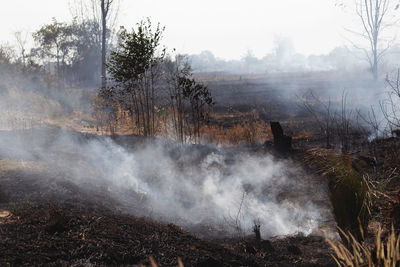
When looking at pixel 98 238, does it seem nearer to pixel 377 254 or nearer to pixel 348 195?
pixel 348 195

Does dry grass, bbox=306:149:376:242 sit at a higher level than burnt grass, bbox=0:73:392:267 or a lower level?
higher

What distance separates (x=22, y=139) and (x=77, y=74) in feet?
98.5

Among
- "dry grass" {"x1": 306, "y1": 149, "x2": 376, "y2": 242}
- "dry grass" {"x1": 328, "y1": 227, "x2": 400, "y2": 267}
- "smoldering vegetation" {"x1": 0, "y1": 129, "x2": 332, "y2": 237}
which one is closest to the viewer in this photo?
"dry grass" {"x1": 328, "y1": 227, "x2": 400, "y2": 267}

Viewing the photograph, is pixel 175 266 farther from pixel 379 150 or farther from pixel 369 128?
pixel 369 128

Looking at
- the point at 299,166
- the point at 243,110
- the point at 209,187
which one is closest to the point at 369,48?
the point at 243,110

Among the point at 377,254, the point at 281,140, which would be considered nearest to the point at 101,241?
the point at 377,254

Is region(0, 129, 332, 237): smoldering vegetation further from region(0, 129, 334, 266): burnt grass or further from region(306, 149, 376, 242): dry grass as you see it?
region(306, 149, 376, 242): dry grass

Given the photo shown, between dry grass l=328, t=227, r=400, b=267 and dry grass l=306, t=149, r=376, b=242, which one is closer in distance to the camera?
dry grass l=328, t=227, r=400, b=267

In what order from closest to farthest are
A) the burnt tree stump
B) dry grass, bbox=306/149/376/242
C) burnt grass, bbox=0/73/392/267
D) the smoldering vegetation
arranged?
1. dry grass, bbox=306/149/376/242
2. burnt grass, bbox=0/73/392/267
3. the smoldering vegetation
4. the burnt tree stump

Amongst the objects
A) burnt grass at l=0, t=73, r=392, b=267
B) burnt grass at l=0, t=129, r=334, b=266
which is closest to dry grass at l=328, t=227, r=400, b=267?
burnt grass at l=0, t=73, r=392, b=267

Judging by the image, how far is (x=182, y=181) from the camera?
855 centimetres

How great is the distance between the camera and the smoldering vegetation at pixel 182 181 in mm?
6637

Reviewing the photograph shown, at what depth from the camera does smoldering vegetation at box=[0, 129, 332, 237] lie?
6637mm

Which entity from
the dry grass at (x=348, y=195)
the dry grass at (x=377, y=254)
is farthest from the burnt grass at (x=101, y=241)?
the dry grass at (x=377, y=254)
